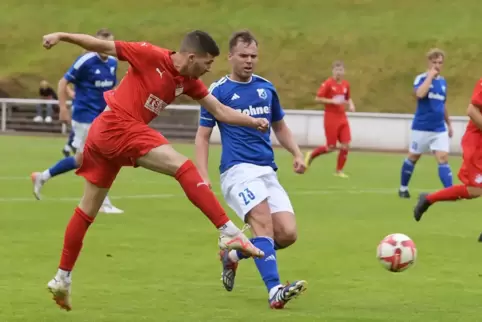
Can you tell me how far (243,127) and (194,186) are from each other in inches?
48.3

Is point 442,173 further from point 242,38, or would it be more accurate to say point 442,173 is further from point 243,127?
point 242,38

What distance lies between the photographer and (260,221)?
7848 millimetres

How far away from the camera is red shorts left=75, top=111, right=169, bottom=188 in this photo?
7203 millimetres

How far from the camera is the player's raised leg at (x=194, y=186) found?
7.09 m

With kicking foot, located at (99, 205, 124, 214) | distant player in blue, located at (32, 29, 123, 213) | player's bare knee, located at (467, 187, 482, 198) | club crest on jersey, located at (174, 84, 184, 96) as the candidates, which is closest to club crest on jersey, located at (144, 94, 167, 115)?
club crest on jersey, located at (174, 84, 184, 96)

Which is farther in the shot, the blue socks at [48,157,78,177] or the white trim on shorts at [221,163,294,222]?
the blue socks at [48,157,78,177]

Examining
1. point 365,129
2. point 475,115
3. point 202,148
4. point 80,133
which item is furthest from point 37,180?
point 365,129

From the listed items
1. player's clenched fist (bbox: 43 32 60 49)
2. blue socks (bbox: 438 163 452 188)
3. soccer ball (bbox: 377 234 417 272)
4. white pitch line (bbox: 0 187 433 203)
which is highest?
player's clenched fist (bbox: 43 32 60 49)

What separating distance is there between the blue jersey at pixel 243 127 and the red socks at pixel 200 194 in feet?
3.41

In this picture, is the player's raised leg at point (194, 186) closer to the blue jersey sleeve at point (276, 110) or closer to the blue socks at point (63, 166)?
the blue jersey sleeve at point (276, 110)

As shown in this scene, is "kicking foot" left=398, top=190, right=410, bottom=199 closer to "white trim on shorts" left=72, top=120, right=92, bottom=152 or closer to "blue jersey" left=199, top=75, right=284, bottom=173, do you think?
"white trim on shorts" left=72, top=120, right=92, bottom=152

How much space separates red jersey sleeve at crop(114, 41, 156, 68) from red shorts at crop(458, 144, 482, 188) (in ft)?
17.0

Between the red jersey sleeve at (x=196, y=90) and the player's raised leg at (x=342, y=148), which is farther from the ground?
the red jersey sleeve at (x=196, y=90)

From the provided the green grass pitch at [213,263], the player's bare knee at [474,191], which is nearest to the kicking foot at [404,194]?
the green grass pitch at [213,263]
